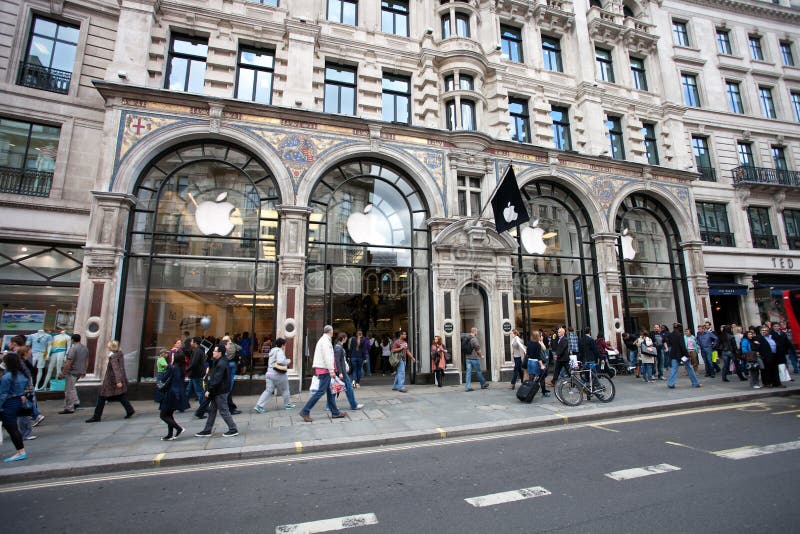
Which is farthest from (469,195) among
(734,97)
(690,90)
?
(734,97)

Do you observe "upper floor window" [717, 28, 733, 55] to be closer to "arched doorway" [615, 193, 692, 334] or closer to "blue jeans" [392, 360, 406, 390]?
"arched doorway" [615, 193, 692, 334]

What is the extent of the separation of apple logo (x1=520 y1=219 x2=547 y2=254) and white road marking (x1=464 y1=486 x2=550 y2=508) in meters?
13.4

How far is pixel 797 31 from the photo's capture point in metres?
24.9

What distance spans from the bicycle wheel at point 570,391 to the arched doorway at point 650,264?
9865 millimetres

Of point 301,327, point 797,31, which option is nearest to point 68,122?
point 301,327

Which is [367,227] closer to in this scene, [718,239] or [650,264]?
[650,264]

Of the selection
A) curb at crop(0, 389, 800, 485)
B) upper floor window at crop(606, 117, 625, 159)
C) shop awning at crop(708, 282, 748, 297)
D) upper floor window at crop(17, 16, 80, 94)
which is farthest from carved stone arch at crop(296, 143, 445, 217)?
shop awning at crop(708, 282, 748, 297)

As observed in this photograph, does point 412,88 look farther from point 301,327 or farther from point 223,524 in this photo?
point 223,524

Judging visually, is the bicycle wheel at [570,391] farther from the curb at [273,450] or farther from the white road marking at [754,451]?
the white road marking at [754,451]

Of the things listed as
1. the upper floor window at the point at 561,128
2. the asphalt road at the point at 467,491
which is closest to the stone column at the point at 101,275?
the asphalt road at the point at 467,491

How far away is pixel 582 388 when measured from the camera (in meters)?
10.1

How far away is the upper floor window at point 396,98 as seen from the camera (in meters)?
16.1

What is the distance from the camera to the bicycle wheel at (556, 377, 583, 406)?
992 centimetres

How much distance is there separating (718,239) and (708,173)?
3921mm
